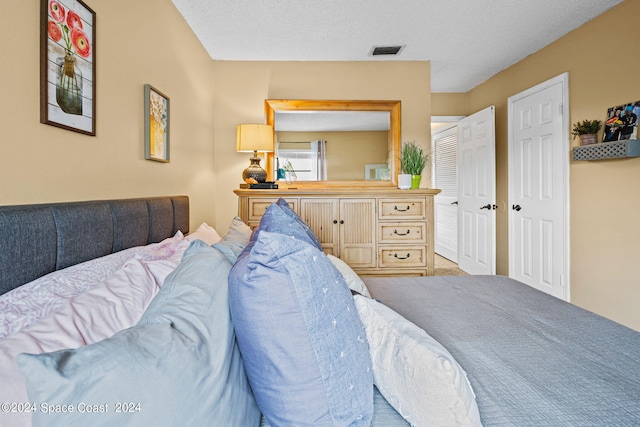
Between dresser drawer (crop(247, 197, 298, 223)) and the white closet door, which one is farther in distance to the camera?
the white closet door

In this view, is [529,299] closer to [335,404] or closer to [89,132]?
[335,404]

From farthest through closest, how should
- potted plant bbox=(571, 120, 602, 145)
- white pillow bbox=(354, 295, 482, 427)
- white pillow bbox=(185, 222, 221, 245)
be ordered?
potted plant bbox=(571, 120, 602, 145), white pillow bbox=(185, 222, 221, 245), white pillow bbox=(354, 295, 482, 427)

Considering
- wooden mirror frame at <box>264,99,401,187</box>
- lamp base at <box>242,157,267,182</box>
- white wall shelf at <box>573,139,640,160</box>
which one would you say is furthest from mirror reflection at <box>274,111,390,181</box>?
white wall shelf at <box>573,139,640,160</box>

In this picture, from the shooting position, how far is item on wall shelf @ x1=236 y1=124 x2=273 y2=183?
3014 millimetres

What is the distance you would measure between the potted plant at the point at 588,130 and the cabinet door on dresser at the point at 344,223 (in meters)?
1.80

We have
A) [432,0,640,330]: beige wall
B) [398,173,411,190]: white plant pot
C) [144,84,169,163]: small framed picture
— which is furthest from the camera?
[398,173,411,190]: white plant pot

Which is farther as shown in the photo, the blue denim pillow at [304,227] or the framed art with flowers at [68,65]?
the blue denim pillow at [304,227]

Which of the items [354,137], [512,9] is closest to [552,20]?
[512,9]

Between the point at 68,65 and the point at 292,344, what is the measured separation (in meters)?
1.37

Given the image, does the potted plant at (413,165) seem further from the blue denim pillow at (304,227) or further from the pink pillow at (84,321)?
the pink pillow at (84,321)

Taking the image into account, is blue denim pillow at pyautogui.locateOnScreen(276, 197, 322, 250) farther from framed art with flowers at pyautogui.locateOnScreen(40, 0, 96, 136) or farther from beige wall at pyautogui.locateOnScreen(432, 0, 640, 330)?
beige wall at pyautogui.locateOnScreen(432, 0, 640, 330)

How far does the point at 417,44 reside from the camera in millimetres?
3076

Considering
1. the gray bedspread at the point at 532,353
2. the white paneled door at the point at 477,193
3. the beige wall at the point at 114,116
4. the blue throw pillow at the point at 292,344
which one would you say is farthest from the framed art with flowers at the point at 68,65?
the white paneled door at the point at 477,193

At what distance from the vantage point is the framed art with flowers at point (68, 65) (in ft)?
3.71
